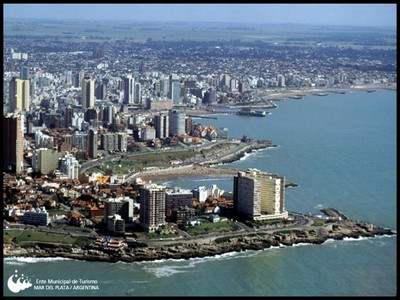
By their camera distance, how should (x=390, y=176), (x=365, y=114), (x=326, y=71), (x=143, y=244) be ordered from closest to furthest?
(x=143, y=244)
(x=390, y=176)
(x=365, y=114)
(x=326, y=71)

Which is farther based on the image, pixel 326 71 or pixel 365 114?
pixel 326 71

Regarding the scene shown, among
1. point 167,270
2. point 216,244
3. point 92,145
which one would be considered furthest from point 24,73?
point 167,270

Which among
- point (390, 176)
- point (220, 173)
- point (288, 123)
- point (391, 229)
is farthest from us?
point (288, 123)

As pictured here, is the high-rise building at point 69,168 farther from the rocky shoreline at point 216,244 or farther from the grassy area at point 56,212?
the rocky shoreline at point 216,244

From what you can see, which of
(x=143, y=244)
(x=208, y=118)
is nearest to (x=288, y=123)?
(x=208, y=118)

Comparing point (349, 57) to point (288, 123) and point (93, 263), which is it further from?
point (93, 263)

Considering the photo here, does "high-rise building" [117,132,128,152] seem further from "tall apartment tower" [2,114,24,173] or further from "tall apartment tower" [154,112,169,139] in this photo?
"tall apartment tower" [2,114,24,173]

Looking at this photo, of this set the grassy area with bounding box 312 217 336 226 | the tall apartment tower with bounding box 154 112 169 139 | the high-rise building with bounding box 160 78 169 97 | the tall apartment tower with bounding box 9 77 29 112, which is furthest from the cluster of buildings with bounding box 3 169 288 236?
the high-rise building with bounding box 160 78 169 97
